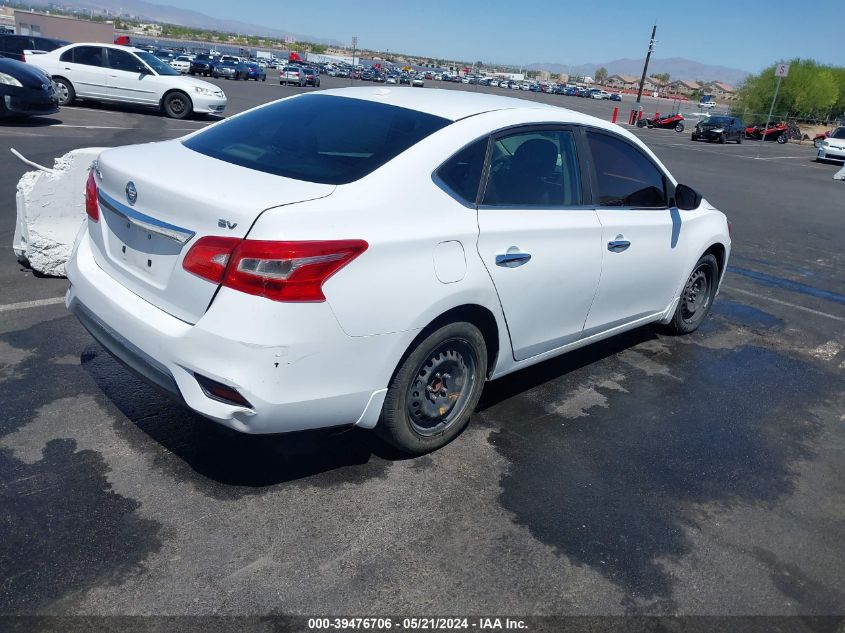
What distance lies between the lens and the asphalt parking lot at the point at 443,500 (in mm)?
2775

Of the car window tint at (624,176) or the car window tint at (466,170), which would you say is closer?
the car window tint at (466,170)

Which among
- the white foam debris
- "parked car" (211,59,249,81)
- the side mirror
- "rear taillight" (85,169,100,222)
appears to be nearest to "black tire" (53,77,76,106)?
the white foam debris

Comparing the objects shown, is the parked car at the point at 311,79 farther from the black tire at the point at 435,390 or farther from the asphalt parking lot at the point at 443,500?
the black tire at the point at 435,390

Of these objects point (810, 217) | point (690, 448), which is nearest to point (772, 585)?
point (690, 448)

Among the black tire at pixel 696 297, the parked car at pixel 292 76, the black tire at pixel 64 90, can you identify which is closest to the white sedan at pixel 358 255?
the black tire at pixel 696 297

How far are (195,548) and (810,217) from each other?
47.4 feet

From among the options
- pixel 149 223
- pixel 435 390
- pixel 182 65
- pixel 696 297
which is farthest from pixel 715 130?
pixel 149 223

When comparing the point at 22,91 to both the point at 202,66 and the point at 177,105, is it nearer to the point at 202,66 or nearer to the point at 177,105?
the point at 177,105

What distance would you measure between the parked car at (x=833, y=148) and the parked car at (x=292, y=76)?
32352 mm

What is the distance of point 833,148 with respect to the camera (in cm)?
3070

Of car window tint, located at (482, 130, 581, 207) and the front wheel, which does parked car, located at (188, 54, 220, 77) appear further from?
car window tint, located at (482, 130, 581, 207)

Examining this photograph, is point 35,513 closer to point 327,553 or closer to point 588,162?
point 327,553

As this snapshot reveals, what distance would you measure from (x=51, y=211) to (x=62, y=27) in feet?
175

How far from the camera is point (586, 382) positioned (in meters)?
4.99
